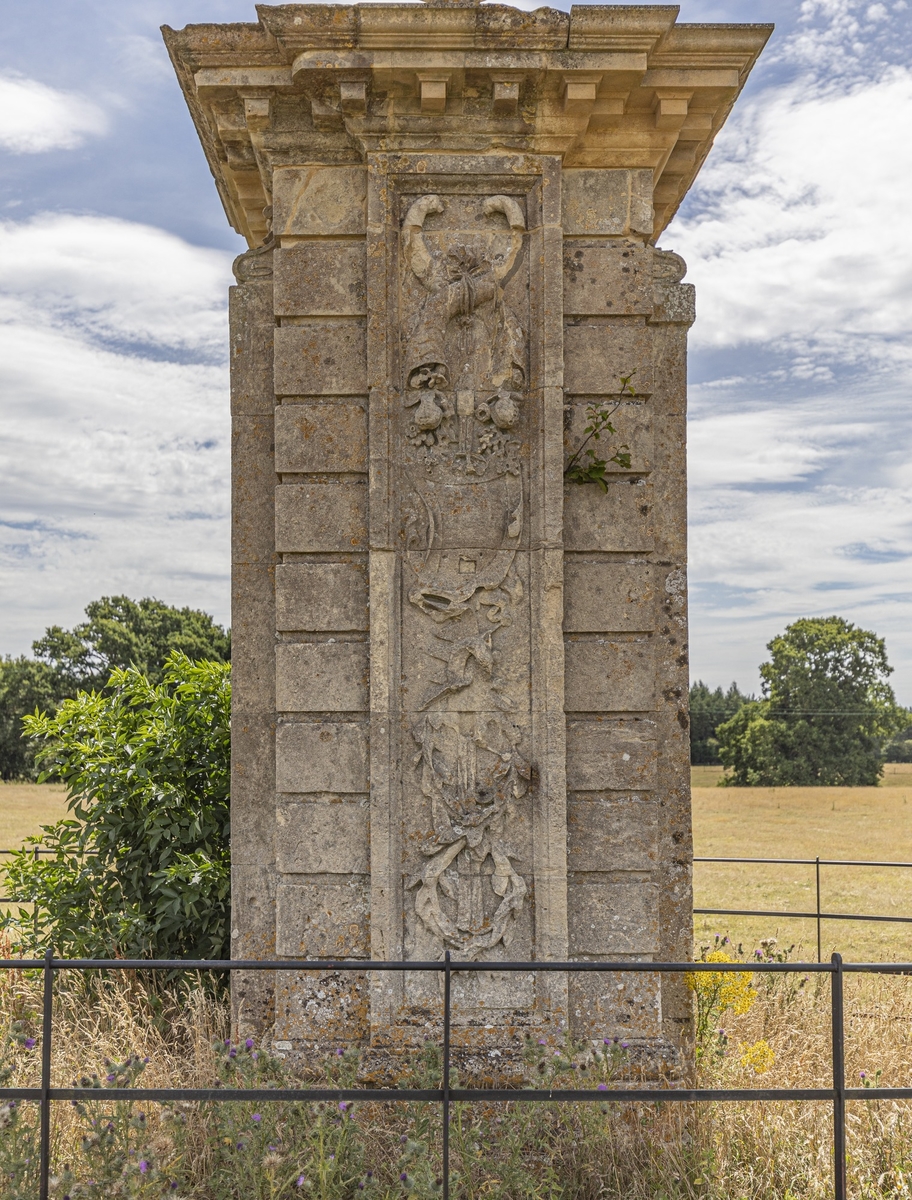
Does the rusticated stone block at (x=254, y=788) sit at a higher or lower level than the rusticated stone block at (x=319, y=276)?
lower

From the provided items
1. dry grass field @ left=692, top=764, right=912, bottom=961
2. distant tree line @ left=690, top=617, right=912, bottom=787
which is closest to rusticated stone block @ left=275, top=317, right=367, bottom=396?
dry grass field @ left=692, top=764, right=912, bottom=961

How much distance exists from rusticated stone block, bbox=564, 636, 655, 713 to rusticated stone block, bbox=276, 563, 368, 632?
1.04 meters

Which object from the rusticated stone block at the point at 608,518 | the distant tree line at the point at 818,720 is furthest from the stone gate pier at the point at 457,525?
the distant tree line at the point at 818,720

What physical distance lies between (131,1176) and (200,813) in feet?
8.29

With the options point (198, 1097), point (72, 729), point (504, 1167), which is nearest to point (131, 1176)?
point (198, 1097)

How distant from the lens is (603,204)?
484 centimetres

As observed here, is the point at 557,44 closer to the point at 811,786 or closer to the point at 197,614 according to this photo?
the point at 811,786

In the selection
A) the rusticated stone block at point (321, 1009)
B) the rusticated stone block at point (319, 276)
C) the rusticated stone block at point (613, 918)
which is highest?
the rusticated stone block at point (319, 276)

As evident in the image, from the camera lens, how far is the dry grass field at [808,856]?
1396 centimetres

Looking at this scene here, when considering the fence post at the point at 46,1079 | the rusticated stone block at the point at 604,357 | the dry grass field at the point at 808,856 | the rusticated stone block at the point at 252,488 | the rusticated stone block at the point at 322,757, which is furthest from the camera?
the dry grass field at the point at 808,856

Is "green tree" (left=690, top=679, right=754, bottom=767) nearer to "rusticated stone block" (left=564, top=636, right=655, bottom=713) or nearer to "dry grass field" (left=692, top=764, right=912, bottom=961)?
"dry grass field" (left=692, top=764, right=912, bottom=961)

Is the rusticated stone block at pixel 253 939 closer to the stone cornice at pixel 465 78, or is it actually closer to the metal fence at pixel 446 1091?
the metal fence at pixel 446 1091

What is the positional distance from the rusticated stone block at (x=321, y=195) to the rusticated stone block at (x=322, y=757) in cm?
244

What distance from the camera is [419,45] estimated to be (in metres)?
4.50
